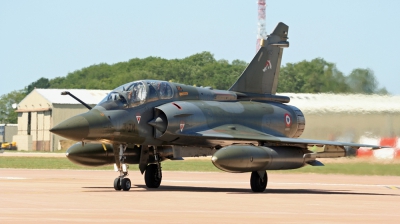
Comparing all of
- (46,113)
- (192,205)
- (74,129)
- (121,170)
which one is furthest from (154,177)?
(46,113)

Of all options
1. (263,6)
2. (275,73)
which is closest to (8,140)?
(263,6)

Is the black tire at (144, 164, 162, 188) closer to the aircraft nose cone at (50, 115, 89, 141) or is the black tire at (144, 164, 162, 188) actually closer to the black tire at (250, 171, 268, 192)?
the black tire at (250, 171, 268, 192)

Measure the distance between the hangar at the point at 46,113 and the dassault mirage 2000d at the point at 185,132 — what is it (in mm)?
48761

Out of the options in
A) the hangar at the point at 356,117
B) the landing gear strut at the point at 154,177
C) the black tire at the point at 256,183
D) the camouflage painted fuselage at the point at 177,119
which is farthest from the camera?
the hangar at the point at 356,117

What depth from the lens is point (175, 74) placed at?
10144 cm

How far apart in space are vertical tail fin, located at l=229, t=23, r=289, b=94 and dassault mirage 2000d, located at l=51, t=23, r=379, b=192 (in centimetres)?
52

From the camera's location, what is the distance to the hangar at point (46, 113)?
7325 cm

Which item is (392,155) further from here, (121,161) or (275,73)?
(121,161)

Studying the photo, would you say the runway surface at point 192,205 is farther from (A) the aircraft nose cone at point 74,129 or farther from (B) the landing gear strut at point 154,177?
(A) the aircraft nose cone at point 74,129

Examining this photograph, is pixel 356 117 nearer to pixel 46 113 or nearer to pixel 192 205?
pixel 192 205

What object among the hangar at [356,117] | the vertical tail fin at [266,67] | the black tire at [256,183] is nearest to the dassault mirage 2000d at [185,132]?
the black tire at [256,183]

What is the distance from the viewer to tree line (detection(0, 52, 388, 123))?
7181 centimetres

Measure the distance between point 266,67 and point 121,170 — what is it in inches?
264

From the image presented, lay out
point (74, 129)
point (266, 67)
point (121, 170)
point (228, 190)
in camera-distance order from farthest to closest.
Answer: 1. point (266, 67)
2. point (228, 190)
3. point (121, 170)
4. point (74, 129)
